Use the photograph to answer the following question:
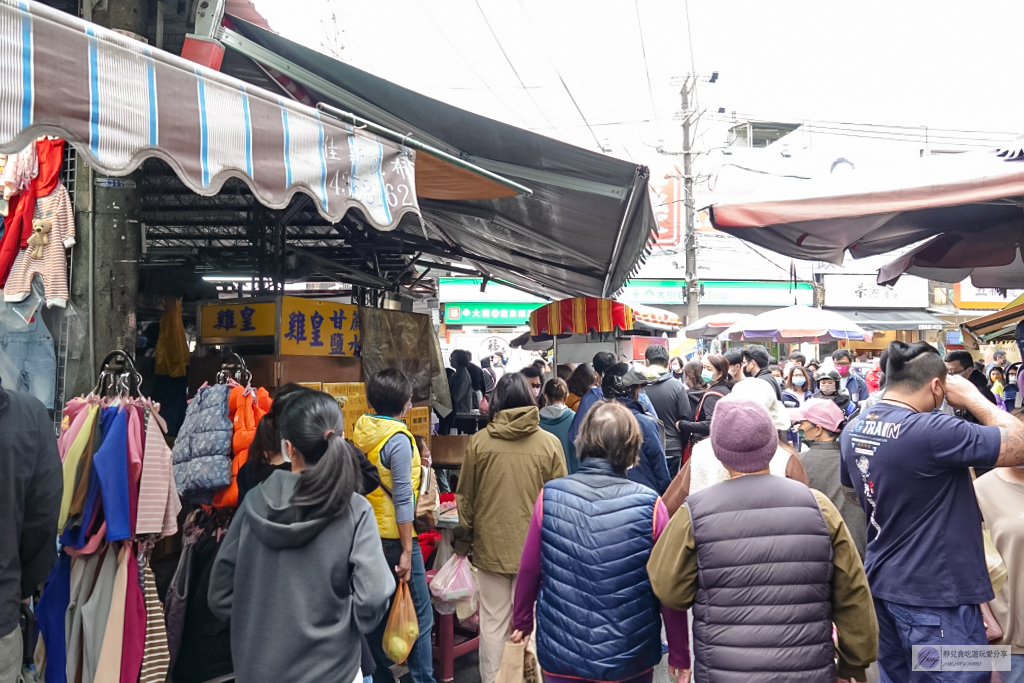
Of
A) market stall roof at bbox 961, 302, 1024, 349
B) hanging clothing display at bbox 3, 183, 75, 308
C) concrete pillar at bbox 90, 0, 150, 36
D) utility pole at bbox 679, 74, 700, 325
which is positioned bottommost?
market stall roof at bbox 961, 302, 1024, 349

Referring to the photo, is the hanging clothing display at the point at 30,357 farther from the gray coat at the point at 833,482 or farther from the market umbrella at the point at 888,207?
the gray coat at the point at 833,482

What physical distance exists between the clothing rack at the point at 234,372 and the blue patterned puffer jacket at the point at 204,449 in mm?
339

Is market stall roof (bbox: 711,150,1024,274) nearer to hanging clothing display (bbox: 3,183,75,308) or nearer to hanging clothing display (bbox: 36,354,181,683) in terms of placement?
hanging clothing display (bbox: 36,354,181,683)

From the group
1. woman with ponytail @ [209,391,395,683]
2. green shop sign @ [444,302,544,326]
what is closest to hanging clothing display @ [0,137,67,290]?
woman with ponytail @ [209,391,395,683]

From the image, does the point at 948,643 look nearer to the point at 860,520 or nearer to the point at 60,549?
the point at 860,520

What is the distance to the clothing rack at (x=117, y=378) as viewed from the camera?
11.2ft

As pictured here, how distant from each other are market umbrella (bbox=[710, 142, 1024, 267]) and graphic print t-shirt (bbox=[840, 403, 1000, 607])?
0.99 meters

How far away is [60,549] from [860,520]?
14.5 feet

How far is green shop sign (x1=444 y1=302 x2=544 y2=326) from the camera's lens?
2450cm

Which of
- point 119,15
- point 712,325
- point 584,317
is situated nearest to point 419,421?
point 584,317

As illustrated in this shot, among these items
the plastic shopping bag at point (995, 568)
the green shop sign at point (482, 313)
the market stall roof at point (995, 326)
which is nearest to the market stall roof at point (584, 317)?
the market stall roof at point (995, 326)

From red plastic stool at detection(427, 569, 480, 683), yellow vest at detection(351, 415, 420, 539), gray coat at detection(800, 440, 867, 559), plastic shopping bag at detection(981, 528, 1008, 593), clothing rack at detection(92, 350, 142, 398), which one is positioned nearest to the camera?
plastic shopping bag at detection(981, 528, 1008, 593)

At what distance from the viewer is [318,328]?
571cm

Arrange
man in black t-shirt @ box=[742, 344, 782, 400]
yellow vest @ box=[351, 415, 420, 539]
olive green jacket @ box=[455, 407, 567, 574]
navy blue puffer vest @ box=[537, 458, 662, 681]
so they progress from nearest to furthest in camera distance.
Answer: navy blue puffer vest @ box=[537, 458, 662, 681], yellow vest @ box=[351, 415, 420, 539], olive green jacket @ box=[455, 407, 567, 574], man in black t-shirt @ box=[742, 344, 782, 400]
